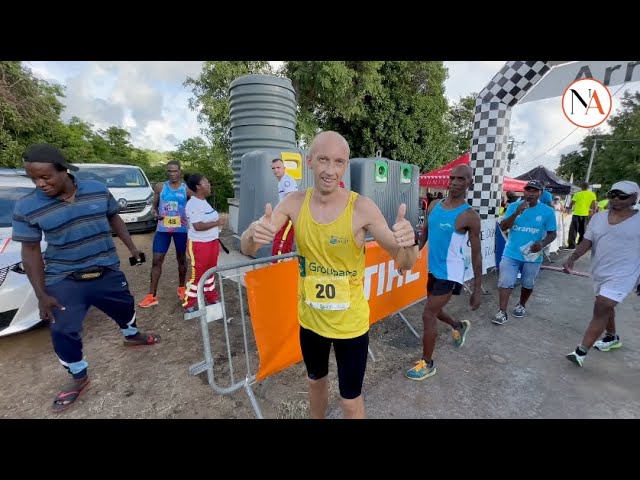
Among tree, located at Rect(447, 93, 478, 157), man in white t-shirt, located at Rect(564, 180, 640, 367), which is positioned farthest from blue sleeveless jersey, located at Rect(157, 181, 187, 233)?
tree, located at Rect(447, 93, 478, 157)

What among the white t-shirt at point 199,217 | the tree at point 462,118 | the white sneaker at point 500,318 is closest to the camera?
the white t-shirt at point 199,217

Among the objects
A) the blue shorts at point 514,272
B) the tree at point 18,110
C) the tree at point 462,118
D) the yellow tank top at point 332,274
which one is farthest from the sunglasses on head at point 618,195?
the tree at point 462,118

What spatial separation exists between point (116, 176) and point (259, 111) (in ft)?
15.5

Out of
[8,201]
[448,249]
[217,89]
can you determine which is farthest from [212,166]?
[448,249]

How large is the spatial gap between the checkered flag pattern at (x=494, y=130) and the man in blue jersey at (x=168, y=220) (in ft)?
17.3

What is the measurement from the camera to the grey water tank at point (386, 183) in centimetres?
616

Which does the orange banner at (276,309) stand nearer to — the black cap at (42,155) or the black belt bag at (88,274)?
the black belt bag at (88,274)

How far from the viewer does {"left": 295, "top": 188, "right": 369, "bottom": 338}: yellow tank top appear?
1629 millimetres

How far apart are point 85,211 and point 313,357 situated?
7.13 feet

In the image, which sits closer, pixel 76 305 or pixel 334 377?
pixel 76 305

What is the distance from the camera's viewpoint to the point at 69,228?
2.42m

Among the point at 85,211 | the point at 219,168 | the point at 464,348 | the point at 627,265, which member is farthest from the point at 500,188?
the point at 219,168

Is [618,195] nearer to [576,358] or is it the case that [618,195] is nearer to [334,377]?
[576,358]
